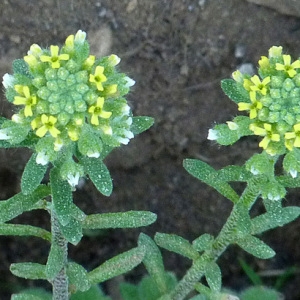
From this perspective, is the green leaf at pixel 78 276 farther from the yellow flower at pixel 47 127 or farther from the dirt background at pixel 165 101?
the dirt background at pixel 165 101

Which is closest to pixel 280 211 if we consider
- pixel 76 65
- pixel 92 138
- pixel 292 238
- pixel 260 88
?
pixel 260 88

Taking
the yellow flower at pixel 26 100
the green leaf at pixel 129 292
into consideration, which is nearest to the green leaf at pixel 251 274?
the green leaf at pixel 129 292

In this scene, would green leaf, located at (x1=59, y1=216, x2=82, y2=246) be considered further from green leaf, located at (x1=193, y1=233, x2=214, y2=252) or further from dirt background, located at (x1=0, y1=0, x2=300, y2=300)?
dirt background, located at (x1=0, y1=0, x2=300, y2=300)

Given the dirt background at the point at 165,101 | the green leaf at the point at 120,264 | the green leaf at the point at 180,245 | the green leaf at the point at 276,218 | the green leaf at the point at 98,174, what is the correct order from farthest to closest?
1. the dirt background at the point at 165,101
2. the green leaf at the point at 180,245
3. the green leaf at the point at 120,264
4. the green leaf at the point at 276,218
5. the green leaf at the point at 98,174

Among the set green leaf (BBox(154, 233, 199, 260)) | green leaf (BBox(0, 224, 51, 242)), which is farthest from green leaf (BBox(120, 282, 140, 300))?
green leaf (BBox(0, 224, 51, 242))

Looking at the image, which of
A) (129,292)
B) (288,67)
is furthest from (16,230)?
(288,67)

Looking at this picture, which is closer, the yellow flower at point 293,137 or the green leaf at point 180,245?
the yellow flower at point 293,137

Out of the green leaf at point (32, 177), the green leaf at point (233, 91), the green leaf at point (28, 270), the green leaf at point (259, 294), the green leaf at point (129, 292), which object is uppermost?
the green leaf at point (233, 91)

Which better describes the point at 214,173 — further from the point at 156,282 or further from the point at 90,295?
the point at 90,295
